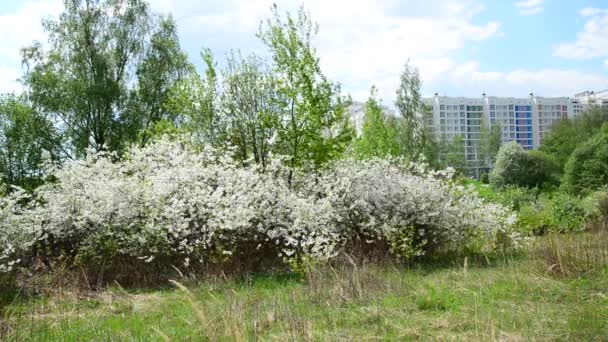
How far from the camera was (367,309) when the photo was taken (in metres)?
6.21

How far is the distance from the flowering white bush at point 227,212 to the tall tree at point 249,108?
201 cm

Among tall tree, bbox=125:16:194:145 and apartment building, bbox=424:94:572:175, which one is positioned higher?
apartment building, bbox=424:94:572:175

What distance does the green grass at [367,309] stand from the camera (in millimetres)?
5105

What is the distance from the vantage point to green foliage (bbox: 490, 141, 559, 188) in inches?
1251

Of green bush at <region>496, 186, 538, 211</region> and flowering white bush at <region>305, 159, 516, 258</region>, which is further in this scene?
green bush at <region>496, 186, 538, 211</region>

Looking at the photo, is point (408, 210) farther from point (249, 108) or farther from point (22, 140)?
point (22, 140)

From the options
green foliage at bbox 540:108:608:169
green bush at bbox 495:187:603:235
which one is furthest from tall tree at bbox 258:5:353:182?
green foliage at bbox 540:108:608:169

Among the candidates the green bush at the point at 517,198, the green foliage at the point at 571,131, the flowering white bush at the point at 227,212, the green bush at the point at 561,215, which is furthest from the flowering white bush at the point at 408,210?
the green foliage at the point at 571,131

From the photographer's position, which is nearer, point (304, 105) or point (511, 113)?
point (304, 105)

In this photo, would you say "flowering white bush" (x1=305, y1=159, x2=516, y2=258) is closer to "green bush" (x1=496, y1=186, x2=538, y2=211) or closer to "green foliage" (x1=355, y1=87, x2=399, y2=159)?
"green bush" (x1=496, y1=186, x2=538, y2=211)

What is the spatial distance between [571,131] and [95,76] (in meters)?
38.3

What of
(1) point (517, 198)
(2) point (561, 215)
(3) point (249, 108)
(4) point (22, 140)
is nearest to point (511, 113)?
(1) point (517, 198)

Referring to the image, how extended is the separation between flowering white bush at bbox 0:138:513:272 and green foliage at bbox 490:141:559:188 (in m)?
20.6

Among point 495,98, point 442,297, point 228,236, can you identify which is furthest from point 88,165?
point 495,98
